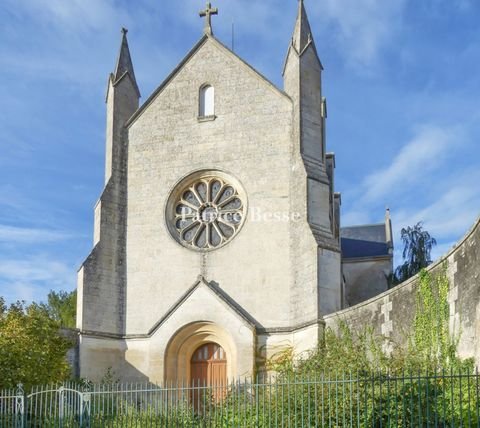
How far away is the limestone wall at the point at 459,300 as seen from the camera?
39.8 feet

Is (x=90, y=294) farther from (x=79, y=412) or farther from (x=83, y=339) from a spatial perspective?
(x=79, y=412)

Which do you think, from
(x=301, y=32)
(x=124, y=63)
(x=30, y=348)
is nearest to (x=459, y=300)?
(x=30, y=348)

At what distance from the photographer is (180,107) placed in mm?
22875

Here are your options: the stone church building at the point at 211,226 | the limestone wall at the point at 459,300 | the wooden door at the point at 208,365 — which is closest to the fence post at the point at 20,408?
the limestone wall at the point at 459,300

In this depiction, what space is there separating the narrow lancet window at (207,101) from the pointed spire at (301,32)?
9.21ft

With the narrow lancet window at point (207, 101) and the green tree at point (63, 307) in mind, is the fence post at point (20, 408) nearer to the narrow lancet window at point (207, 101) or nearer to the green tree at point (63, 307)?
the narrow lancet window at point (207, 101)

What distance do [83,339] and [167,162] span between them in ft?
18.5

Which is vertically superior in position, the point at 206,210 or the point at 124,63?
the point at 124,63

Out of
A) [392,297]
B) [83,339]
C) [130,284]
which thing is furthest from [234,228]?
[392,297]

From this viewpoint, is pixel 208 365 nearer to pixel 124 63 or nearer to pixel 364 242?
pixel 124 63

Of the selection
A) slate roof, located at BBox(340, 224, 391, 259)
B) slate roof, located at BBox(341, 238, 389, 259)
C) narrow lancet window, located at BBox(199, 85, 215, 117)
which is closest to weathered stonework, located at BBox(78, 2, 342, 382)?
narrow lancet window, located at BBox(199, 85, 215, 117)

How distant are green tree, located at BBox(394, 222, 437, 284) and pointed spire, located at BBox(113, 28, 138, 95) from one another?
44.6ft

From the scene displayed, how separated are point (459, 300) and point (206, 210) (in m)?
10.7

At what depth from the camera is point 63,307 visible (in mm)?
36562
